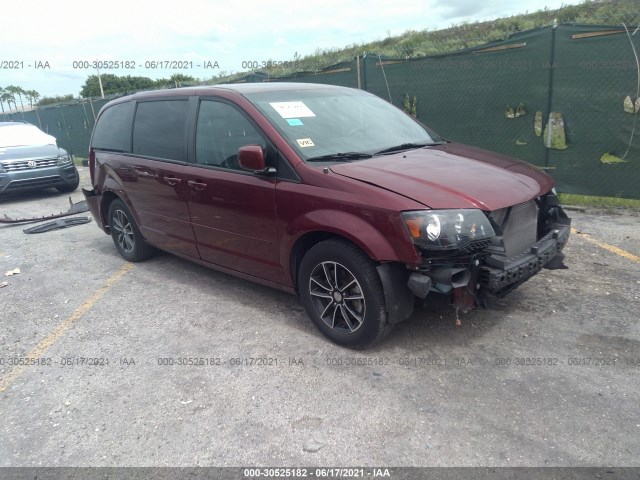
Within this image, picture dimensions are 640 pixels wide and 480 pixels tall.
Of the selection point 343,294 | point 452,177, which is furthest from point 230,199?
point 452,177

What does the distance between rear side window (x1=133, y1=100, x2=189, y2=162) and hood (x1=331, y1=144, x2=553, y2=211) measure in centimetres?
176

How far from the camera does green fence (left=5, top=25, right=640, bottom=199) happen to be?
20.7 ft

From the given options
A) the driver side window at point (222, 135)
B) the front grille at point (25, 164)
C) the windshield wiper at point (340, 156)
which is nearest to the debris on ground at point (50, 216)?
the front grille at point (25, 164)

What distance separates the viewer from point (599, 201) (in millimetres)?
6707

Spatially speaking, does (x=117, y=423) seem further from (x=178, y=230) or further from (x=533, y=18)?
(x=533, y=18)

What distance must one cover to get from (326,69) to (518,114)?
3.62 m

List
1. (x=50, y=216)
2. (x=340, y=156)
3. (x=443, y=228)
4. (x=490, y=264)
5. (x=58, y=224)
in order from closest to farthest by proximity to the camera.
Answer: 1. (x=443, y=228)
2. (x=490, y=264)
3. (x=340, y=156)
4. (x=58, y=224)
5. (x=50, y=216)

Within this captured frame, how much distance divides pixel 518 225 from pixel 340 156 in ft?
4.33

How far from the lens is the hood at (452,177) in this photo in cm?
296

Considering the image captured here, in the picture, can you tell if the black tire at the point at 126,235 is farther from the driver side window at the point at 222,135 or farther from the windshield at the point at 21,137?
the windshield at the point at 21,137

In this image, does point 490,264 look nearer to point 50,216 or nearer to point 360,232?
point 360,232

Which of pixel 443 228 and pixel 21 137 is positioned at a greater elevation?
pixel 21 137


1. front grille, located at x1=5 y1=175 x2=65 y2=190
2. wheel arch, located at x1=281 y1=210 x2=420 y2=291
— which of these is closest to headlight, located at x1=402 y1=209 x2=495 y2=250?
wheel arch, located at x1=281 y1=210 x2=420 y2=291

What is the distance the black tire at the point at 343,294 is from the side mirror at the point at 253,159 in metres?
0.67
